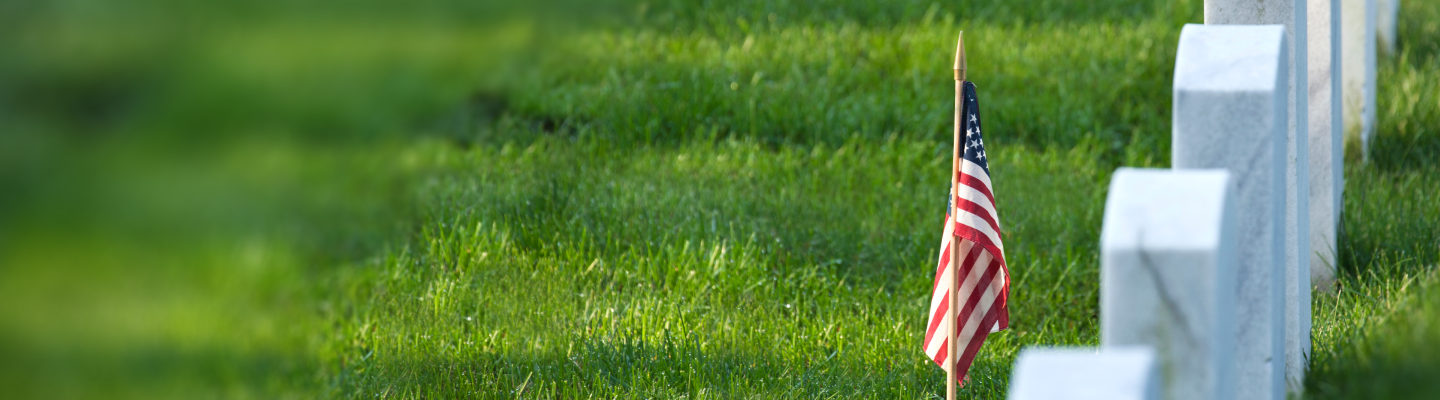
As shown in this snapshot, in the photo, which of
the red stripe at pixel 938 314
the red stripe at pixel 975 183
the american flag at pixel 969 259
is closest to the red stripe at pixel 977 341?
the american flag at pixel 969 259

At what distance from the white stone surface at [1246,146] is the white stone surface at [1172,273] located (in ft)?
1.10

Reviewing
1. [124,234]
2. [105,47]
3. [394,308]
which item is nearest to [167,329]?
[124,234]

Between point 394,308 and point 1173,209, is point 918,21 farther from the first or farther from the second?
point 1173,209

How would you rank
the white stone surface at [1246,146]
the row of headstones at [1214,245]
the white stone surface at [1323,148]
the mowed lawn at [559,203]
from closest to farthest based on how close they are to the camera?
1. the row of headstones at [1214,245]
2. the white stone surface at [1246,146]
3. the mowed lawn at [559,203]
4. the white stone surface at [1323,148]

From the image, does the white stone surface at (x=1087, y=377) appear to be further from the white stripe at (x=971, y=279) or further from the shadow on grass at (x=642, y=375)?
the shadow on grass at (x=642, y=375)

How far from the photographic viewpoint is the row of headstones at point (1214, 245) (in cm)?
189

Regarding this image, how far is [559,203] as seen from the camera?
5.55m

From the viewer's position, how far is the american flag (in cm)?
331

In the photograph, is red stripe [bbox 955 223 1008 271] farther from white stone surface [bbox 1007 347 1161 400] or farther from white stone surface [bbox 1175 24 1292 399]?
white stone surface [bbox 1007 347 1161 400]

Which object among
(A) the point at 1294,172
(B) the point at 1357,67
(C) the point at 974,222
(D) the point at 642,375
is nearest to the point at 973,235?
(C) the point at 974,222

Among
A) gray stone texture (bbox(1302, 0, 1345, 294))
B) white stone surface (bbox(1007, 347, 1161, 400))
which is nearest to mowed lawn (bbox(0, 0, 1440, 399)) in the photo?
gray stone texture (bbox(1302, 0, 1345, 294))

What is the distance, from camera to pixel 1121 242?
1908 mm

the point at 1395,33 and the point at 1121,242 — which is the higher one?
the point at 1121,242

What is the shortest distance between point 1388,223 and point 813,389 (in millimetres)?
2171
